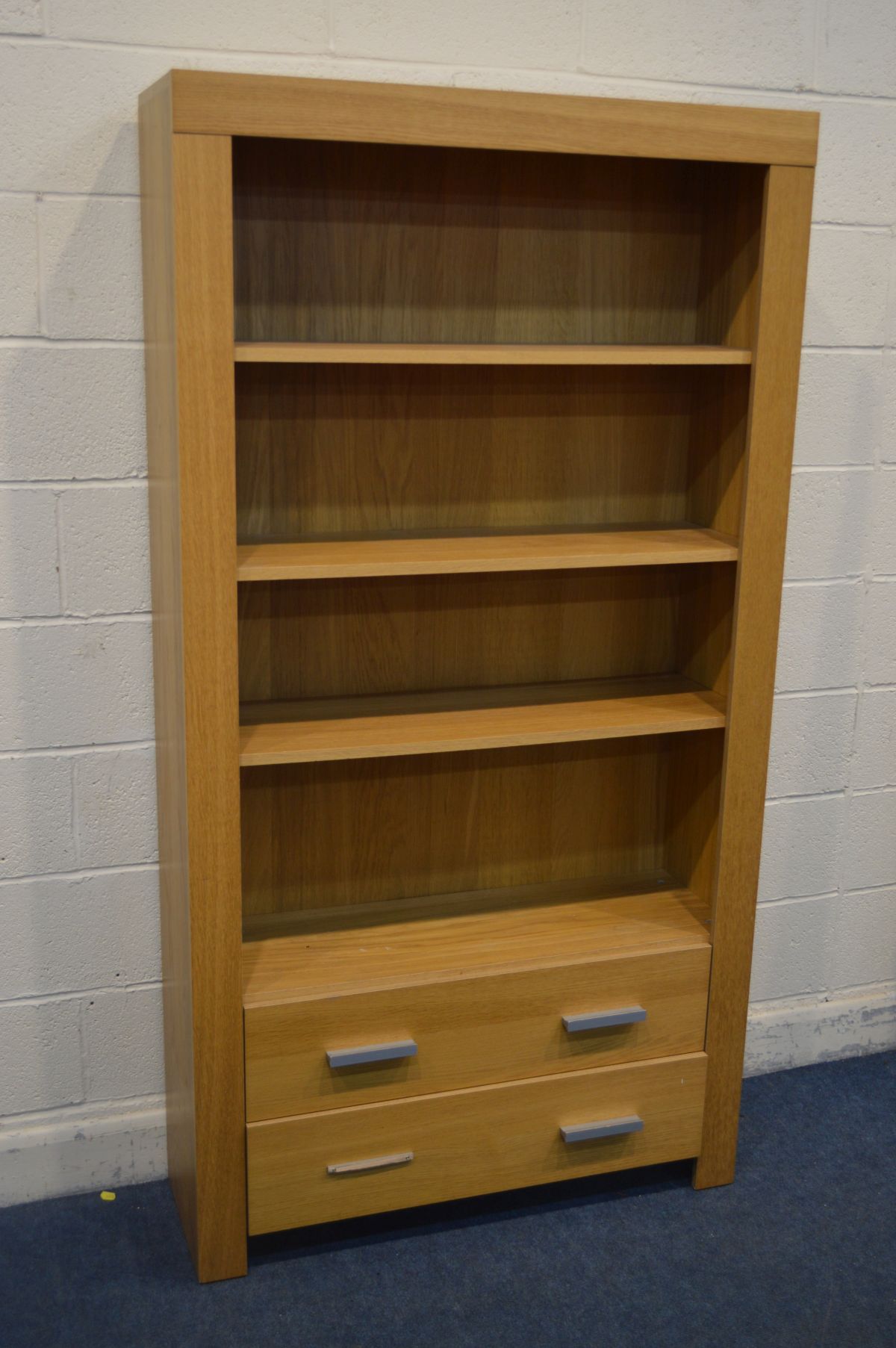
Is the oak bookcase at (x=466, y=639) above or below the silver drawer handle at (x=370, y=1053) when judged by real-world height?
above

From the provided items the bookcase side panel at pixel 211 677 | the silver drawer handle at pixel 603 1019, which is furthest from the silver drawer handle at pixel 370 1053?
the silver drawer handle at pixel 603 1019

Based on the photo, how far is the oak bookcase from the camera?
74.1 inches

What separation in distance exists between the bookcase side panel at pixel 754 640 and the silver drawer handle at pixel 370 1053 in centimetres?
53

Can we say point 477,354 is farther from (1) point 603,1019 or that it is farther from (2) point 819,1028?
(2) point 819,1028

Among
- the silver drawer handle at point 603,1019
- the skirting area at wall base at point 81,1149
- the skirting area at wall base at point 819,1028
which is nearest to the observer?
the silver drawer handle at point 603,1019

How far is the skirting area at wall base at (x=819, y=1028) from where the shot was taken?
2.70 metres

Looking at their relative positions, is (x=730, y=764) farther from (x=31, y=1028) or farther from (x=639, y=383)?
(x=31, y=1028)

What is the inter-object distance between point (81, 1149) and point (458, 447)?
52.8 inches

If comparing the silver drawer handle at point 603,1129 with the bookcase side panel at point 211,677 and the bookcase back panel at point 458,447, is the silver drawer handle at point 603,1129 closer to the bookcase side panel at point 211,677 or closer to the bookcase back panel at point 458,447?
the bookcase side panel at point 211,677

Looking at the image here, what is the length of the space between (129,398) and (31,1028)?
104 cm

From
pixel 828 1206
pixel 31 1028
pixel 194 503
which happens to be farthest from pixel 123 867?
pixel 828 1206

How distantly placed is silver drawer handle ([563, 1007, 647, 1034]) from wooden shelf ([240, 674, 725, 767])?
45 centimetres

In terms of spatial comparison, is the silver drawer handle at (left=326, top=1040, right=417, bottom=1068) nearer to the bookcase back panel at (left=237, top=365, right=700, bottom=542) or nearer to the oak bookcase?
the oak bookcase

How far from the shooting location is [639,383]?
7.17 ft
